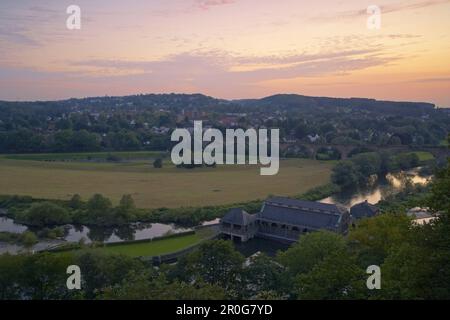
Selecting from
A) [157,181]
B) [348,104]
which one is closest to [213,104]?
[348,104]

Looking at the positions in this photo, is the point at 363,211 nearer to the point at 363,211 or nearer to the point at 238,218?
the point at 363,211

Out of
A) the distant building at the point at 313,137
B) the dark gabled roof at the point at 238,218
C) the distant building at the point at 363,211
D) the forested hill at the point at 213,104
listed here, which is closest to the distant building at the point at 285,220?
the dark gabled roof at the point at 238,218

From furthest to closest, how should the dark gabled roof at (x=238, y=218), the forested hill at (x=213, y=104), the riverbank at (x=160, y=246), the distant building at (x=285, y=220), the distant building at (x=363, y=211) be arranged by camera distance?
1. the forested hill at (x=213, y=104)
2. the distant building at (x=363, y=211)
3. the dark gabled roof at (x=238, y=218)
4. the distant building at (x=285, y=220)
5. the riverbank at (x=160, y=246)

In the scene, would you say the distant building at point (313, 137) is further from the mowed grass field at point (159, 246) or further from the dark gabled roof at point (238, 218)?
the mowed grass field at point (159, 246)

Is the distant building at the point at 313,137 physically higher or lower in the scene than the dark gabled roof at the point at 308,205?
Result: higher

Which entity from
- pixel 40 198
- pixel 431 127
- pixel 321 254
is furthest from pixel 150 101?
pixel 321 254

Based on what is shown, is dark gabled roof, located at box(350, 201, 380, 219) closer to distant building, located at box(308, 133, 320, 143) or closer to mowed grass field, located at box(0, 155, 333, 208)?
mowed grass field, located at box(0, 155, 333, 208)

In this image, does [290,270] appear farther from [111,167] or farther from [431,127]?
[431,127]

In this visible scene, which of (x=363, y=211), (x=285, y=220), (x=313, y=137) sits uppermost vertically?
(x=313, y=137)
